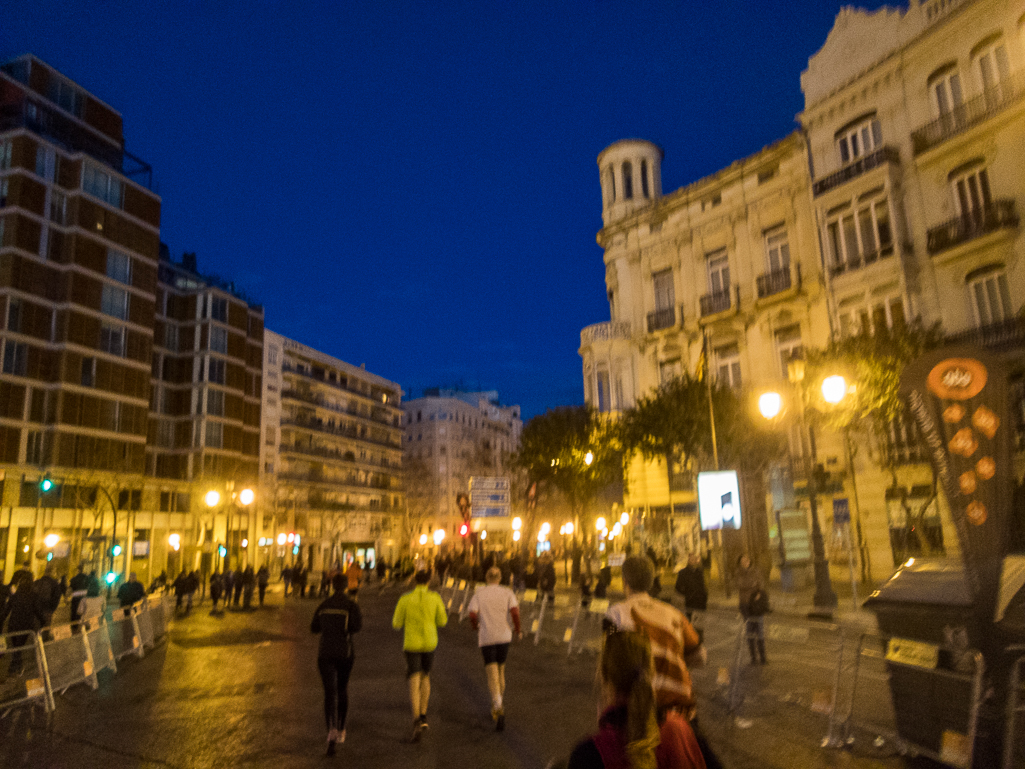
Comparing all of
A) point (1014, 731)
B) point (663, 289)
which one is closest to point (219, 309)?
point (663, 289)

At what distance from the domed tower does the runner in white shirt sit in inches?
1285

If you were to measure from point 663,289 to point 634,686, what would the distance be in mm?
35118

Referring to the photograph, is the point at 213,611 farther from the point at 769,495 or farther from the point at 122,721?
the point at 769,495

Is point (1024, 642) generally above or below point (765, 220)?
below

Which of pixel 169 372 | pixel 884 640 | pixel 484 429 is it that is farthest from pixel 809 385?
pixel 484 429

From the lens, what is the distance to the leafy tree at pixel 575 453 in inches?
1415

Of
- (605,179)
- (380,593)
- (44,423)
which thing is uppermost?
(605,179)

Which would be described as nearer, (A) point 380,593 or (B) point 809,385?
(B) point 809,385

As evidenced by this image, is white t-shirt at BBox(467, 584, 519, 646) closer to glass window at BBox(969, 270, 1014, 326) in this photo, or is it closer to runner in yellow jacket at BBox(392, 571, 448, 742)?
runner in yellow jacket at BBox(392, 571, 448, 742)

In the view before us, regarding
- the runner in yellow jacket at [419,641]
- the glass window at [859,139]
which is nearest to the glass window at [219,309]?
the glass window at [859,139]

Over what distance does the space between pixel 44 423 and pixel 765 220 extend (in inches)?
1737

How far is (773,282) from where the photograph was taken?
103 ft

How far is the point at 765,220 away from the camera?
32250mm

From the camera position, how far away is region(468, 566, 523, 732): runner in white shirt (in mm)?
8609
